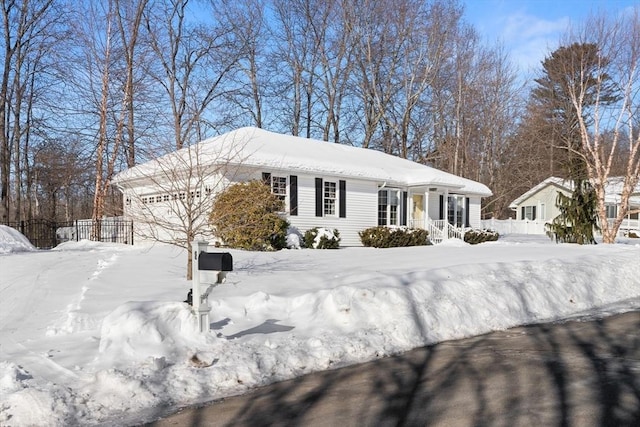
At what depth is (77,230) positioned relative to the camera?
21.1 meters

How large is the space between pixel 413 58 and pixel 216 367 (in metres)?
34.8

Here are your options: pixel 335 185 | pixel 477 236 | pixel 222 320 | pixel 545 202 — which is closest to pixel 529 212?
pixel 545 202

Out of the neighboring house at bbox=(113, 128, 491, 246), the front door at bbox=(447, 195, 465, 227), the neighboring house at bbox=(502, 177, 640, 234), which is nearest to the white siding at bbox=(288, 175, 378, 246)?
the neighboring house at bbox=(113, 128, 491, 246)

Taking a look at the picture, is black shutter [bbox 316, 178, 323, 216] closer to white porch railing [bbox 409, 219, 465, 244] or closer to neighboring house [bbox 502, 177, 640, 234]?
white porch railing [bbox 409, 219, 465, 244]

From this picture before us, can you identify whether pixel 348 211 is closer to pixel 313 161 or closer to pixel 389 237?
pixel 389 237

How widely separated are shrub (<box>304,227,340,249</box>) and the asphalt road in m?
13.2

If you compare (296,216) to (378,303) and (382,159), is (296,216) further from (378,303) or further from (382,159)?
(378,303)

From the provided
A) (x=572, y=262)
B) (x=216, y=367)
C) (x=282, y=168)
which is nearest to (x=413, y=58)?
(x=282, y=168)

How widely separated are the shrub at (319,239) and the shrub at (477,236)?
8615 millimetres

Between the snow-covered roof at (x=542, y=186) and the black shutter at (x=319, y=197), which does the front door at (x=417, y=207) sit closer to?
the black shutter at (x=319, y=197)

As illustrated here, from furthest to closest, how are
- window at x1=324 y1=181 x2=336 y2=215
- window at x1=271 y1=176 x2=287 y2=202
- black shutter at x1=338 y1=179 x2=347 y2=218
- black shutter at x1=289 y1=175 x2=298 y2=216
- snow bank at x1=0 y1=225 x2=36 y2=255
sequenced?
1. black shutter at x1=338 y1=179 x2=347 y2=218
2. window at x1=324 y1=181 x2=336 y2=215
3. black shutter at x1=289 y1=175 x2=298 y2=216
4. window at x1=271 y1=176 x2=287 y2=202
5. snow bank at x1=0 y1=225 x2=36 y2=255

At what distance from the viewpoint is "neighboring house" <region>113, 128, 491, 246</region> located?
18984mm

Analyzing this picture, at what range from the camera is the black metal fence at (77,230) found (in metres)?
21.7

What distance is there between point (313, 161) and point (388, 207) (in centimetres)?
483
